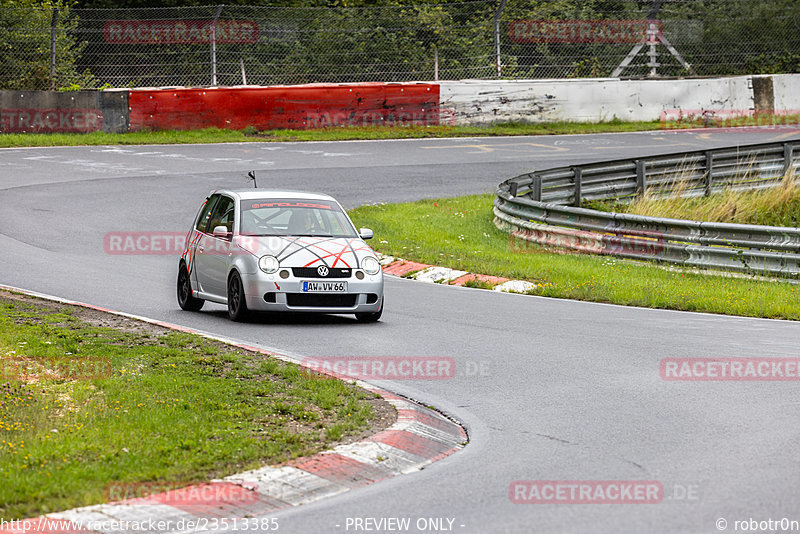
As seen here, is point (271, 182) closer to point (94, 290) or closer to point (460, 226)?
point (460, 226)

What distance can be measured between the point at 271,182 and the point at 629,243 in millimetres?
8531

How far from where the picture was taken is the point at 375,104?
31625 mm

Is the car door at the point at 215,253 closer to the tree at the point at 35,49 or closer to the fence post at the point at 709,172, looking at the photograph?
the fence post at the point at 709,172

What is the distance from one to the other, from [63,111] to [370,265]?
1970 centimetres

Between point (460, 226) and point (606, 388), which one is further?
point (460, 226)

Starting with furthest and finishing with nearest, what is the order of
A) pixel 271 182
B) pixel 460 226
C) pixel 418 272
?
pixel 271 182 → pixel 460 226 → pixel 418 272

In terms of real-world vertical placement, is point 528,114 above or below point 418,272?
above

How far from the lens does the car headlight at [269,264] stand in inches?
498

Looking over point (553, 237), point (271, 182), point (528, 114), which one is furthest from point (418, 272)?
point (528, 114)

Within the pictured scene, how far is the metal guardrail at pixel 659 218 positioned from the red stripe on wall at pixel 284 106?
930cm

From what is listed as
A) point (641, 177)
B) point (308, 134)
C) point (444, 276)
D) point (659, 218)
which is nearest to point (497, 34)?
point (308, 134)

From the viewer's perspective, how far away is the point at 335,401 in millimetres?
8453

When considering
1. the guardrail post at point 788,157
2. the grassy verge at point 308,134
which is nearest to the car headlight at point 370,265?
the guardrail post at point 788,157

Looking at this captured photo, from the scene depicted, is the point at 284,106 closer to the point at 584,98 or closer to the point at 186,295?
the point at 584,98
